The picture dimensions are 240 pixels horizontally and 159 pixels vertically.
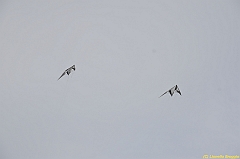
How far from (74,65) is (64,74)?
2.42 meters

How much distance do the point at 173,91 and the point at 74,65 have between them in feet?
58.4

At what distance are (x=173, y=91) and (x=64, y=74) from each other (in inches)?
759

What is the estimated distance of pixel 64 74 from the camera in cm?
5212

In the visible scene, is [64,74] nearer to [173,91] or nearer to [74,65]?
[74,65]

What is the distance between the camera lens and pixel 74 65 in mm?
51844

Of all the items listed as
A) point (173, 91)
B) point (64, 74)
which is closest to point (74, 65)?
point (64, 74)

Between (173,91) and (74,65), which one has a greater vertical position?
(74,65)

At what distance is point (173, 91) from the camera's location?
5006 cm

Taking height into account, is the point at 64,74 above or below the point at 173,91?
above
